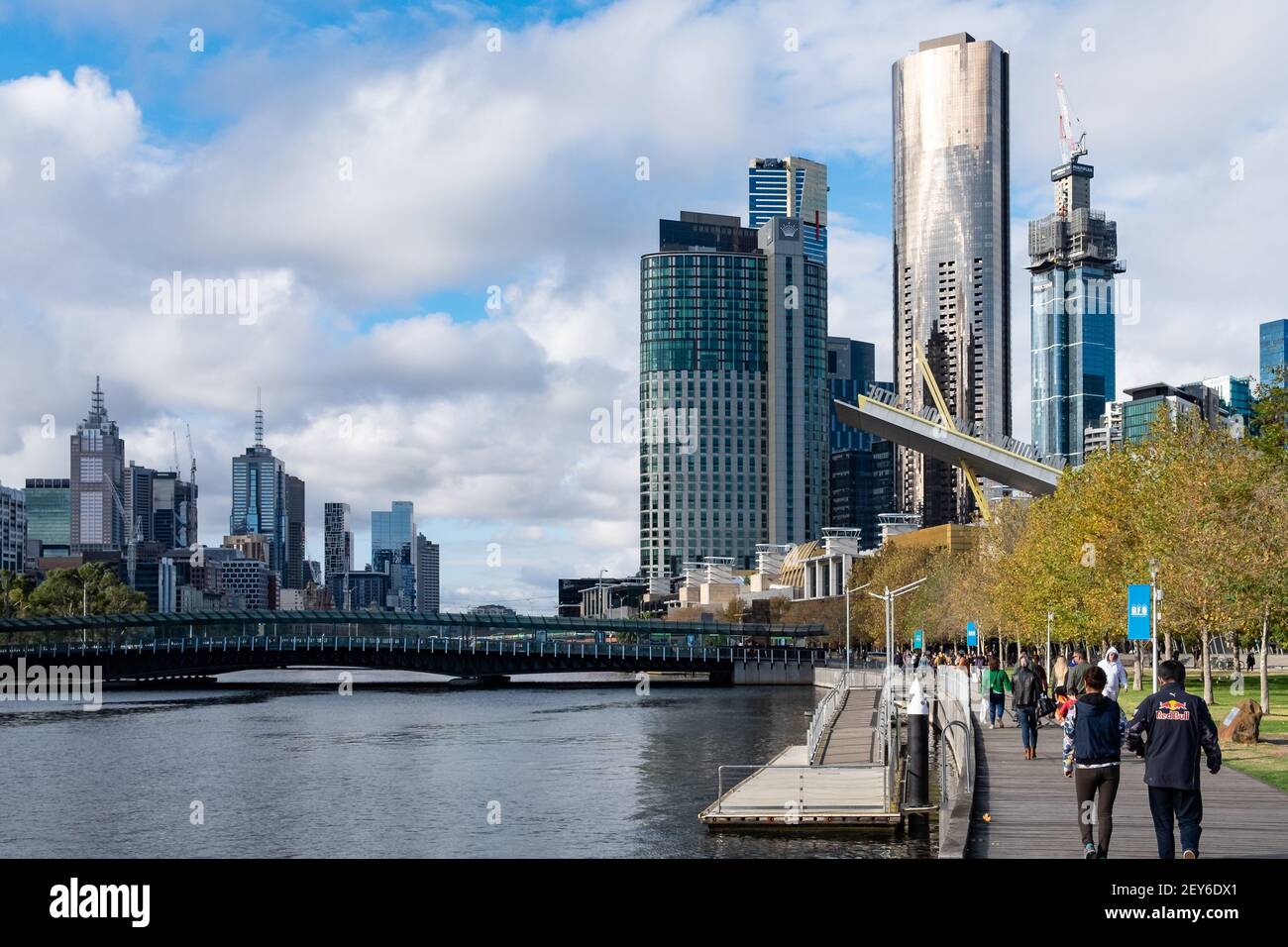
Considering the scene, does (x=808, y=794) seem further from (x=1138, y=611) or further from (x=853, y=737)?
(x=853, y=737)

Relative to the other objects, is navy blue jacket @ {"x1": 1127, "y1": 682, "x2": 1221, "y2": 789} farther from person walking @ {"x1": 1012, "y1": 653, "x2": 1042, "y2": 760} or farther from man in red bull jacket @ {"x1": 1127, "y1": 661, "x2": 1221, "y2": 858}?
person walking @ {"x1": 1012, "y1": 653, "x2": 1042, "y2": 760}

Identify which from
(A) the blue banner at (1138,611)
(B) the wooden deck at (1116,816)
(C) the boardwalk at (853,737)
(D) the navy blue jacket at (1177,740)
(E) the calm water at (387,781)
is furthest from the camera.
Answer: (C) the boardwalk at (853,737)

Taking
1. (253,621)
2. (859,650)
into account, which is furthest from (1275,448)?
(253,621)

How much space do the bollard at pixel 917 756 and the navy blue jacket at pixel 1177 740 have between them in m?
12.4

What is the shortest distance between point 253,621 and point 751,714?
268ft

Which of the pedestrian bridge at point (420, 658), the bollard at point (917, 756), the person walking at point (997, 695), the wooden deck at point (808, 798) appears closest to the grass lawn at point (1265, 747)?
the person walking at point (997, 695)

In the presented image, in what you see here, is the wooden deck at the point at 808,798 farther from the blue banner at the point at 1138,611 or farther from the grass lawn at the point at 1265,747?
the grass lawn at the point at 1265,747

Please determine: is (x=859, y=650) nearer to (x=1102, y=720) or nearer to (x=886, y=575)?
(x=886, y=575)

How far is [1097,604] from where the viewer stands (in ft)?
191

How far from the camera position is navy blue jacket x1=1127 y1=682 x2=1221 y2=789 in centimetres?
1603

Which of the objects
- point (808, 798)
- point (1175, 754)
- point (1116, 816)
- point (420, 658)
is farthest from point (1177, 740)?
point (420, 658)

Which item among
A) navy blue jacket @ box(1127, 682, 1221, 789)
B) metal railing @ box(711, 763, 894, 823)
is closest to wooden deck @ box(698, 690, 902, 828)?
metal railing @ box(711, 763, 894, 823)

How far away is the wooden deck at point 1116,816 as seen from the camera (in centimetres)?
1977

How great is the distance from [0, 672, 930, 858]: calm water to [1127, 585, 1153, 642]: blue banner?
6889 mm
